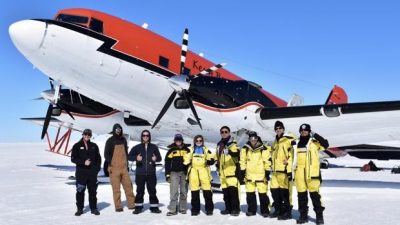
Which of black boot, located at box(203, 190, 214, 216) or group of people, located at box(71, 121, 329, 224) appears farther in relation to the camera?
black boot, located at box(203, 190, 214, 216)

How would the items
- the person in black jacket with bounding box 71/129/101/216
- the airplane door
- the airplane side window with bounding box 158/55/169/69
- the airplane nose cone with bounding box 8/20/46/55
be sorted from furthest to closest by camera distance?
the airplane side window with bounding box 158/55/169/69 → the airplane door → the airplane nose cone with bounding box 8/20/46/55 → the person in black jacket with bounding box 71/129/101/216

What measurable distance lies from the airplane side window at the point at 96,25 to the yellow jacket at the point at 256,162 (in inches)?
310

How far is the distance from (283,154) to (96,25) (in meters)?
8.84

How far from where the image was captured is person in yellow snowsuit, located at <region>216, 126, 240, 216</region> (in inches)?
367

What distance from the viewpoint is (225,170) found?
31.7 ft

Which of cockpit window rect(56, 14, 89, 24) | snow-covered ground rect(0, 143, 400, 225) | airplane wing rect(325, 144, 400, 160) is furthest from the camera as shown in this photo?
airplane wing rect(325, 144, 400, 160)

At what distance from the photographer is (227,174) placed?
9.59 metres

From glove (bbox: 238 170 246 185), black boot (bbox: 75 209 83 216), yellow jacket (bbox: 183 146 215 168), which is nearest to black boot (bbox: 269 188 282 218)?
glove (bbox: 238 170 246 185)

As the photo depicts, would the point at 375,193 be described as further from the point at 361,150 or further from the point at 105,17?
the point at 361,150

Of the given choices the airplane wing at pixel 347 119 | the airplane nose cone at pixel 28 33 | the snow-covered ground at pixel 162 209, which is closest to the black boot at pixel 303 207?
the snow-covered ground at pixel 162 209

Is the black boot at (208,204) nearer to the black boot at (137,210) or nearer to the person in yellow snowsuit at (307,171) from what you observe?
the black boot at (137,210)

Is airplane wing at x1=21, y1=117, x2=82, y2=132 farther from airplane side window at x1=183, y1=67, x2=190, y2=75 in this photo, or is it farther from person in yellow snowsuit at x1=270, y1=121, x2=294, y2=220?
person in yellow snowsuit at x1=270, y1=121, x2=294, y2=220

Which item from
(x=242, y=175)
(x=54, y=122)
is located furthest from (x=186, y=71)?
(x=54, y=122)

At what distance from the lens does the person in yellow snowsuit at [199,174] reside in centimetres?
941
